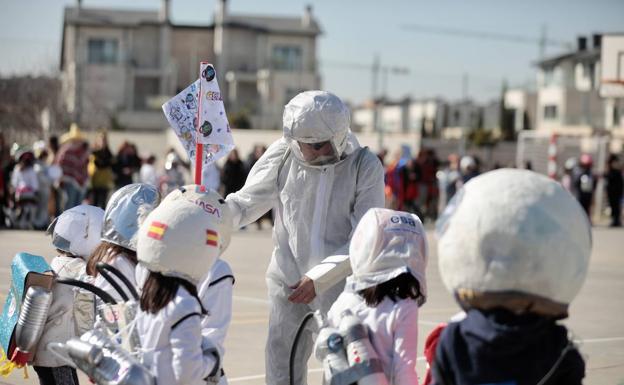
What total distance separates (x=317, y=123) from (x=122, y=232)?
1.09 meters

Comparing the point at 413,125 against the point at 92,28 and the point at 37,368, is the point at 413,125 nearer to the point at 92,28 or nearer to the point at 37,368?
the point at 92,28

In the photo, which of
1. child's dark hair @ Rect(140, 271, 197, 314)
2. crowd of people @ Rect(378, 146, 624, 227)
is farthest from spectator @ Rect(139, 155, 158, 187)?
child's dark hair @ Rect(140, 271, 197, 314)

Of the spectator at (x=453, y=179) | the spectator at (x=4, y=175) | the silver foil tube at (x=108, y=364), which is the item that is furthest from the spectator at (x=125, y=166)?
the silver foil tube at (x=108, y=364)

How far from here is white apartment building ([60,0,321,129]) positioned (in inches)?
2881

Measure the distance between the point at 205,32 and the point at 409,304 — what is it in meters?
74.9

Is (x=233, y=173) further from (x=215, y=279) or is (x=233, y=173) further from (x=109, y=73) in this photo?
(x=109, y=73)

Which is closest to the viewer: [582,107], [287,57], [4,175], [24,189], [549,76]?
[24,189]

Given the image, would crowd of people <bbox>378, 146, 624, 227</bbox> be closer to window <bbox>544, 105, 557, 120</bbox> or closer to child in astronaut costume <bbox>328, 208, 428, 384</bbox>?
child in astronaut costume <bbox>328, 208, 428, 384</bbox>

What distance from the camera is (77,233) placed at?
5.80m

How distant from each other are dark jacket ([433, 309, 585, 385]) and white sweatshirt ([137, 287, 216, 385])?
1.07 meters

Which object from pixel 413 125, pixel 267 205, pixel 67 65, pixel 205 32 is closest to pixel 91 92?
pixel 67 65

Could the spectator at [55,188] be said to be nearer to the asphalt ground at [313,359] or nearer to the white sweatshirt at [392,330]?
the asphalt ground at [313,359]

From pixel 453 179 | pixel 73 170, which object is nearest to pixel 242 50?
pixel 453 179

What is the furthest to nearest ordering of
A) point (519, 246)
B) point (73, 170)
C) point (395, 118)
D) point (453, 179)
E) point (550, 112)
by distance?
point (395, 118)
point (550, 112)
point (453, 179)
point (73, 170)
point (519, 246)
